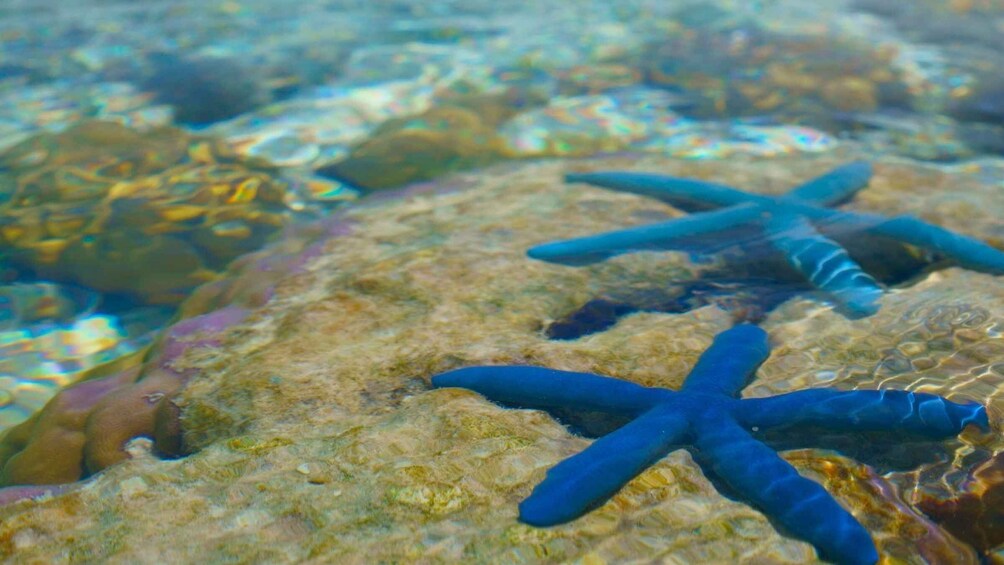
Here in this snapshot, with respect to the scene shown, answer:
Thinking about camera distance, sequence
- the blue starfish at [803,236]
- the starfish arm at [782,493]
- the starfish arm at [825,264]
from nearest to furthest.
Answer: the starfish arm at [782,493] → the starfish arm at [825,264] → the blue starfish at [803,236]

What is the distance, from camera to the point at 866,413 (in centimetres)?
242

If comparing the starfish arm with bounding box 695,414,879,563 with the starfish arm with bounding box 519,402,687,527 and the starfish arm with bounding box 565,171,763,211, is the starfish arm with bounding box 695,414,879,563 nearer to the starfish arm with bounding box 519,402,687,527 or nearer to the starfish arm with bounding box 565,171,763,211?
the starfish arm with bounding box 519,402,687,527

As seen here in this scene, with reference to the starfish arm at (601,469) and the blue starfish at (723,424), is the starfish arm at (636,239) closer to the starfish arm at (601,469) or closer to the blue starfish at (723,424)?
the blue starfish at (723,424)

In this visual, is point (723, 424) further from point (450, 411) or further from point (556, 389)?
point (450, 411)

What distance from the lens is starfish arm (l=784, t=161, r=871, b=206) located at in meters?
4.40

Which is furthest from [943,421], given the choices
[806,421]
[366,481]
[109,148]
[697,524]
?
[109,148]

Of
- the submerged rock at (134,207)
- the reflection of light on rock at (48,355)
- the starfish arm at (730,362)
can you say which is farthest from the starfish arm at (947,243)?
the reflection of light on rock at (48,355)

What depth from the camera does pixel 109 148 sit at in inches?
244

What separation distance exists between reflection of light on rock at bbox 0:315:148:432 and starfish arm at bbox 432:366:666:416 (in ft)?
7.78

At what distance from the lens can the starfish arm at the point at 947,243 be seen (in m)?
3.68

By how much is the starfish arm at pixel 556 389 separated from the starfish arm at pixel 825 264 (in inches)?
53.2

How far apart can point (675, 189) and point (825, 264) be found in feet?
3.70

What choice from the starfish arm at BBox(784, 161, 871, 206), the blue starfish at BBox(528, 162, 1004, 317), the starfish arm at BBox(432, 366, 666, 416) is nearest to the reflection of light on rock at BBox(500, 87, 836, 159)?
the starfish arm at BBox(784, 161, 871, 206)

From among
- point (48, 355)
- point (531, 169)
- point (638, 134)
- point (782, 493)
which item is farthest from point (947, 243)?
point (48, 355)
